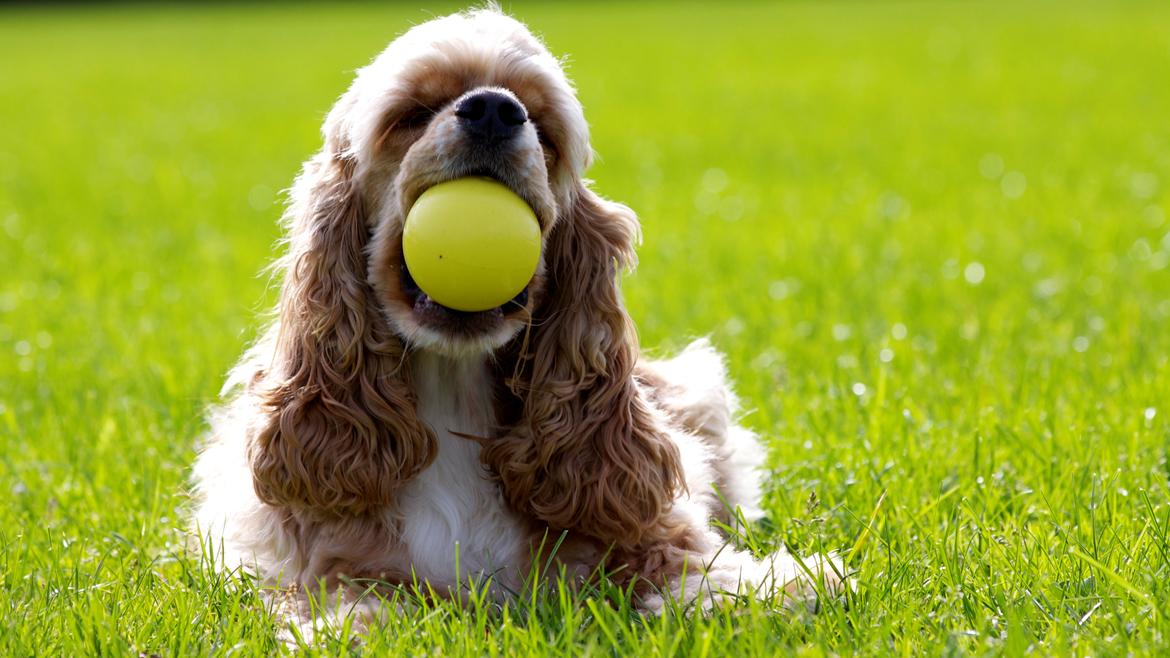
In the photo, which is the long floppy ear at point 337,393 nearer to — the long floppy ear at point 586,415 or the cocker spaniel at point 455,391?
the cocker spaniel at point 455,391

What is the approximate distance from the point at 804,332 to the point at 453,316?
321 centimetres

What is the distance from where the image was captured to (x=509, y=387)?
3.73 metres

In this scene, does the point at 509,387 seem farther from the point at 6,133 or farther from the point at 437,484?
the point at 6,133

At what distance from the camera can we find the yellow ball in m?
3.30

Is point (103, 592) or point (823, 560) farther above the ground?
point (823, 560)

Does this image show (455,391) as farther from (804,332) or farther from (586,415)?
(804,332)

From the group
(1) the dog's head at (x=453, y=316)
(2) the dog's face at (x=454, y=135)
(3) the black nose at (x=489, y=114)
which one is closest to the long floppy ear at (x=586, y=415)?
(1) the dog's head at (x=453, y=316)

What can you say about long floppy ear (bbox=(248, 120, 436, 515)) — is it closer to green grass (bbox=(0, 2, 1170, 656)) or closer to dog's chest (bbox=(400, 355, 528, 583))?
dog's chest (bbox=(400, 355, 528, 583))

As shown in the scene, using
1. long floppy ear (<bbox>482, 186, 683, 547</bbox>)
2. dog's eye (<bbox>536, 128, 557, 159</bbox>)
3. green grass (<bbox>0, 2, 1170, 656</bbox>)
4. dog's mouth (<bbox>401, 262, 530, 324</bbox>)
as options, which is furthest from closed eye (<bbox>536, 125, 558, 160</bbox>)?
green grass (<bbox>0, 2, 1170, 656</bbox>)

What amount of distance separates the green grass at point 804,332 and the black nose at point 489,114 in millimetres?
936

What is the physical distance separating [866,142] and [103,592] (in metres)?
9.71

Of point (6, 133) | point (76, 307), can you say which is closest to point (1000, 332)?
point (76, 307)

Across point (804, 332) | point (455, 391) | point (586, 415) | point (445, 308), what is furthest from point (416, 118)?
point (804, 332)

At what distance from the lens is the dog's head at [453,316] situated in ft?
11.2
